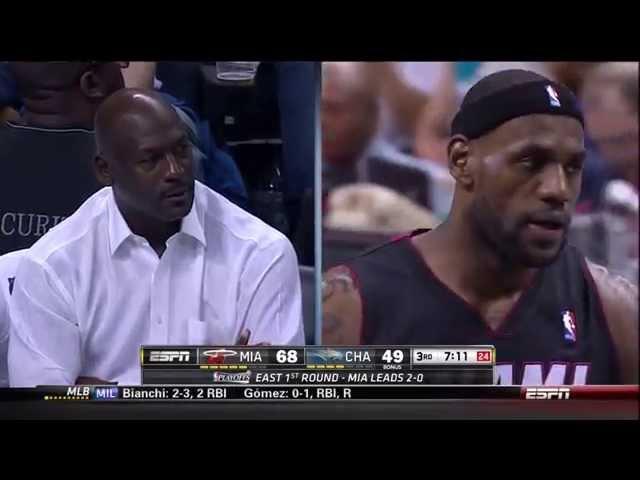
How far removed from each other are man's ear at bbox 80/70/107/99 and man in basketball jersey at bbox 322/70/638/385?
34.3 inches

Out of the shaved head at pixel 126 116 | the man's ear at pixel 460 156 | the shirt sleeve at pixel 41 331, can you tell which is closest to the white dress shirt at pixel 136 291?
the shirt sleeve at pixel 41 331

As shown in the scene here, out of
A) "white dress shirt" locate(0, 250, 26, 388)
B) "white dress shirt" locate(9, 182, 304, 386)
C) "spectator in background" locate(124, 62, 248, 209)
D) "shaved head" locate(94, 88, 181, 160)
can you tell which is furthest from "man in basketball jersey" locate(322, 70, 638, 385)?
"white dress shirt" locate(0, 250, 26, 388)

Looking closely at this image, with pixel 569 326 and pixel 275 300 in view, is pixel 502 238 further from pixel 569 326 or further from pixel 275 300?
pixel 275 300

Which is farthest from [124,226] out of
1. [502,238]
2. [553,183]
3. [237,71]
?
[553,183]

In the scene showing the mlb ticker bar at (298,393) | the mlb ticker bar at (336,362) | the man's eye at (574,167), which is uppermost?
the man's eye at (574,167)

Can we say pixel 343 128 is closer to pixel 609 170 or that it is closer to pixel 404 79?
pixel 404 79

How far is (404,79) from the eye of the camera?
2.85 metres

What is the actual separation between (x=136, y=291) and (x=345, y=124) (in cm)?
79

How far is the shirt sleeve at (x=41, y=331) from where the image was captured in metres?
2.84

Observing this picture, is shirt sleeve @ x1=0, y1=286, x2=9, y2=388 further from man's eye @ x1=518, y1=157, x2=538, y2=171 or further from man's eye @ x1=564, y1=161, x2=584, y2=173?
man's eye @ x1=564, y1=161, x2=584, y2=173

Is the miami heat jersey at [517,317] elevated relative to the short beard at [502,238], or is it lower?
lower

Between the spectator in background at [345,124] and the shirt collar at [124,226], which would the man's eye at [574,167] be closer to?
A: the spectator in background at [345,124]

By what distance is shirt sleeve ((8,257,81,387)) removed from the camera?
284 centimetres
